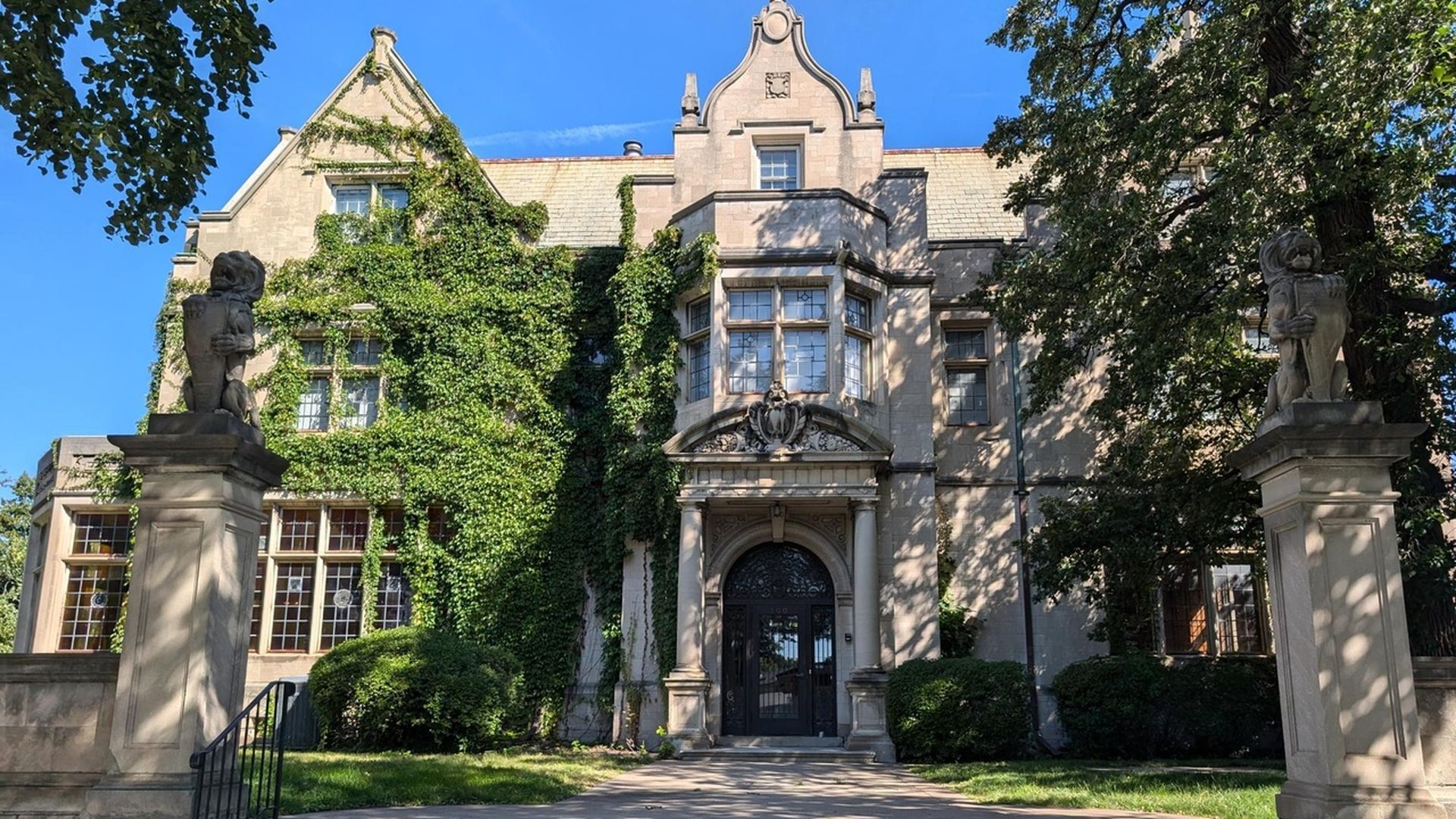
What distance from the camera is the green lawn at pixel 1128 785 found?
33.2ft

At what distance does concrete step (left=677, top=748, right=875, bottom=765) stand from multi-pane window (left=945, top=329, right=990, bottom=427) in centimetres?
686

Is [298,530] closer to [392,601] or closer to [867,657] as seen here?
[392,601]

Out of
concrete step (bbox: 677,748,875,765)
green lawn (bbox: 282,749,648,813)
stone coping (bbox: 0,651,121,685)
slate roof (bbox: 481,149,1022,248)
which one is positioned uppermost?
slate roof (bbox: 481,149,1022,248)

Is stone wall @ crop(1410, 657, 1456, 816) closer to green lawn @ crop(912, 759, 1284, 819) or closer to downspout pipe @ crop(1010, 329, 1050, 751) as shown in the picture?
green lawn @ crop(912, 759, 1284, 819)

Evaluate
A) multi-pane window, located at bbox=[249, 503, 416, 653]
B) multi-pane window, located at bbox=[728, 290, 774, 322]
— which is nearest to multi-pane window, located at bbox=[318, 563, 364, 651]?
multi-pane window, located at bbox=[249, 503, 416, 653]

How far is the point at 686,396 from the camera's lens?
763 inches

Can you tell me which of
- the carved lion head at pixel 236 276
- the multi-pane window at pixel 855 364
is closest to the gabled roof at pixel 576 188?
the multi-pane window at pixel 855 364

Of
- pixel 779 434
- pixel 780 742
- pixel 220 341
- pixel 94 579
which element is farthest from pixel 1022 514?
pixel 94 579

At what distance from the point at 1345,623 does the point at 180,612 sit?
809 cm

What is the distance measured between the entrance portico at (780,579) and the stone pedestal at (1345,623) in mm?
9359

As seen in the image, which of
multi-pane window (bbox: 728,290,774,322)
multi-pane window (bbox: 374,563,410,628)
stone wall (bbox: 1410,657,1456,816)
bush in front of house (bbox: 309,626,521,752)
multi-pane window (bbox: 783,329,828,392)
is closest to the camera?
stone wall (bbox: 1410,657,1456,816)

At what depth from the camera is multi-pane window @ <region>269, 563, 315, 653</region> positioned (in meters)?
20.0

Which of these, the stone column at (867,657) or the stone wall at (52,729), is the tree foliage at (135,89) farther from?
the stone column at (867,657)

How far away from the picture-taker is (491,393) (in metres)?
20.5
